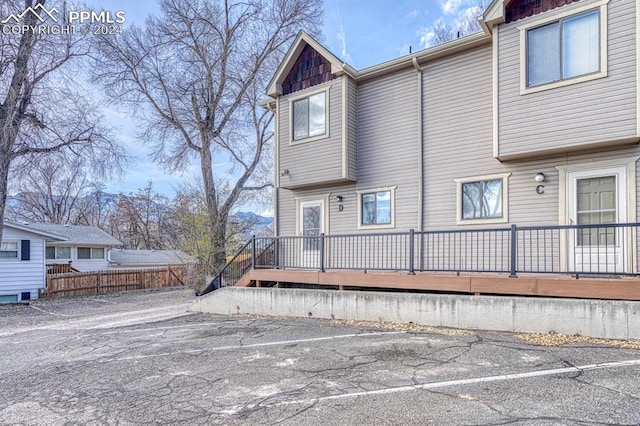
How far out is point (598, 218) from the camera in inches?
284

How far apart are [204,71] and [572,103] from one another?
16.2 meters

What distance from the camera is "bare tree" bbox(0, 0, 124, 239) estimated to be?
13.2 meters

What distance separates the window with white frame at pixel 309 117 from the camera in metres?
10.6

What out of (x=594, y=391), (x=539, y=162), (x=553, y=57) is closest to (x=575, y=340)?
(x=594, y=391)

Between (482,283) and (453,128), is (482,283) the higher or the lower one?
the lower one

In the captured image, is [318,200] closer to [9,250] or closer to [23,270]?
[23,270]

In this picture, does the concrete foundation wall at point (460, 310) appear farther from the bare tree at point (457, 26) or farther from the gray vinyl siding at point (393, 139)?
the bare tree at point (457, 26)

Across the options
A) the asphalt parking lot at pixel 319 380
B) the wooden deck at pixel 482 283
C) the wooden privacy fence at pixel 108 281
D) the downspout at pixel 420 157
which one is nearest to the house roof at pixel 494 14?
the downspout at pixel 420 157

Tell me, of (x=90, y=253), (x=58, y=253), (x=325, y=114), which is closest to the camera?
(x=325, y=114)

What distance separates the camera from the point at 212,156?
18938 mm

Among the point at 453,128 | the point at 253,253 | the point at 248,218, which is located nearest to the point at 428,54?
the point at 453,128

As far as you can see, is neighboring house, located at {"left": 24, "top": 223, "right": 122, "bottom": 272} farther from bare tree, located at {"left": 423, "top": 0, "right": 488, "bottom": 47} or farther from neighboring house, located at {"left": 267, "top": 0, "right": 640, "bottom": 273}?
bare tree, located at {"left": 423, "top": 0, "right": 488, "bottom": 47}

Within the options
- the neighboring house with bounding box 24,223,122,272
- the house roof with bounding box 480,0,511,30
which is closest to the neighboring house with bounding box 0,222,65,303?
the neighboring house with bounding box 24,223,122,272

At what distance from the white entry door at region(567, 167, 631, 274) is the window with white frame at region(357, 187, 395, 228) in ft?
12.9
